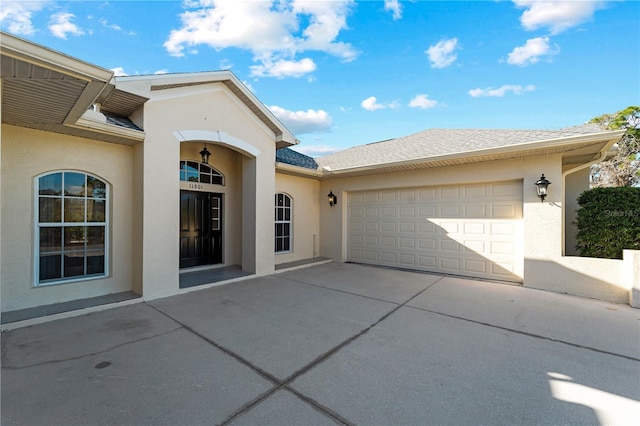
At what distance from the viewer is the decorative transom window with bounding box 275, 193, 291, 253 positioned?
8.77m

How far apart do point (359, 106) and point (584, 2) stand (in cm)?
706

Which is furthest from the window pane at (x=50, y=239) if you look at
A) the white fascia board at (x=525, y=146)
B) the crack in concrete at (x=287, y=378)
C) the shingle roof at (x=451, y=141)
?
the white fascia board at (x=525, y=146)

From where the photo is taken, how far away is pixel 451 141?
7934 mm

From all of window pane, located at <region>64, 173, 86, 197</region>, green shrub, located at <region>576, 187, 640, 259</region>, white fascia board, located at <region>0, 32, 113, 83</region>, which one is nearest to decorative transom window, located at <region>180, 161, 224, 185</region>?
window pane, located at <region>64, 173, 86, 197</region>

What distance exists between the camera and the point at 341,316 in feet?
14.2

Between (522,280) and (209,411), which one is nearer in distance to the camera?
(209,411)

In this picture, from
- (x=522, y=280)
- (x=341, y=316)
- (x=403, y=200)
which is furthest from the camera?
(x=403, y=200)

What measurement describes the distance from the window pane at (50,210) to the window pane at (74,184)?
0.68 feet

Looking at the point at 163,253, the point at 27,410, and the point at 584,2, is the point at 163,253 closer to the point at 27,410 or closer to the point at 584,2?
the point at 27,410

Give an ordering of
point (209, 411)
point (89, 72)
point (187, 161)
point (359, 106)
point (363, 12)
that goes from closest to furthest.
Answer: point (209, 411), point (89, 72), point (187, 161), point (363, 12), point (359, 106)

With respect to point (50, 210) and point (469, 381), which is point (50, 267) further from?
point (469, 381)

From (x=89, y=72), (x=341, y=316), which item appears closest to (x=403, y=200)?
(x=341, y=316)

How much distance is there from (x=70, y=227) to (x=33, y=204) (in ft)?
2.03

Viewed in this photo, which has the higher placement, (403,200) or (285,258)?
(403,200)
